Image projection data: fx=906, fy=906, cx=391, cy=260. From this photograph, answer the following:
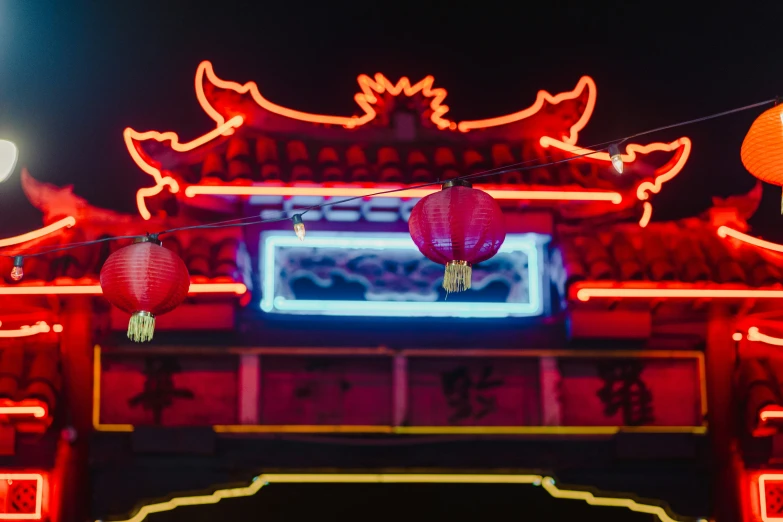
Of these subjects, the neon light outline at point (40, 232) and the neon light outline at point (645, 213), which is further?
the neon light outline at point (645, 213)

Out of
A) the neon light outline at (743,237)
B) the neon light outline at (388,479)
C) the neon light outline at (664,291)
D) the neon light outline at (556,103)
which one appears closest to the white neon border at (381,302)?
the neon light outline at (664,291)

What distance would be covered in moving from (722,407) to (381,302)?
→ 3.36m

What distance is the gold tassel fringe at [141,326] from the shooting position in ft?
23.5

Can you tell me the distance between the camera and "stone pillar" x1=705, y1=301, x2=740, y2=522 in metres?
8.34

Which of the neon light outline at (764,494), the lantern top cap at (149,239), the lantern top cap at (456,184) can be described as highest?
the lantern top cap at (456,184)

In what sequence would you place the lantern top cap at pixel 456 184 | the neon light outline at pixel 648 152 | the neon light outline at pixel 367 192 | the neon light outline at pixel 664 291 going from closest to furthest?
the lantern top cap at pixel 456 184, the neon light outline at pixel 664 291, the neon light outline at pixel 367 192, the neon light outline at pixel 648 152

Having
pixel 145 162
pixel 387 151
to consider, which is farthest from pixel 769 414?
A: pixel 145 162

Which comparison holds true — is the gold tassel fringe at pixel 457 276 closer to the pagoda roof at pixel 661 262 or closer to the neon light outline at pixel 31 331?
the pagoda roof at pixel 661 262

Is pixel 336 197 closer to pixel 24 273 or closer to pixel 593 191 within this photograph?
pixel 593 191

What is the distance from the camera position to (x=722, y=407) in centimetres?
853

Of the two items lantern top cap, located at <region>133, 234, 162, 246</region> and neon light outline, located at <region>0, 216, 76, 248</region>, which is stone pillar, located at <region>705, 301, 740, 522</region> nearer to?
lantern top cap, located at <region>133, 234, 162, 246</region>

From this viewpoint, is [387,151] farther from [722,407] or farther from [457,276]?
[722,407]

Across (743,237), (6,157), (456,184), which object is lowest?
(743,237)

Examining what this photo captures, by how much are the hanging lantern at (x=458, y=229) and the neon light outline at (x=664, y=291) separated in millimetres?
1641
